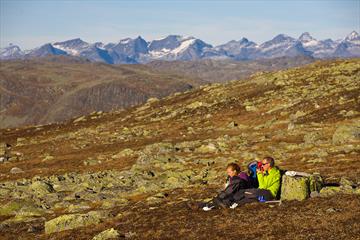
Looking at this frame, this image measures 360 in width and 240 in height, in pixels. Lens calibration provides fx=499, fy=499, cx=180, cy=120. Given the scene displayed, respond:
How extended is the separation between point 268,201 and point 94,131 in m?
85.0

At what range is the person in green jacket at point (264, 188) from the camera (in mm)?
26734

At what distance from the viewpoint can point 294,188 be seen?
26219 mm

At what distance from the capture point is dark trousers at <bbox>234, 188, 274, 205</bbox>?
2675 cm

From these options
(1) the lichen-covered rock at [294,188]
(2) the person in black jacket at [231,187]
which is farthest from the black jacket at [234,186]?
(1) the lichen-covered rock at [294,188]

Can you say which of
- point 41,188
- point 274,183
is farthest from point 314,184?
point 41,188

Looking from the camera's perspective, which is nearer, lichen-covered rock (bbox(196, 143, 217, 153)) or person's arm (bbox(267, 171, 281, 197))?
person's arm (bbox(267, 171, 281, 197))

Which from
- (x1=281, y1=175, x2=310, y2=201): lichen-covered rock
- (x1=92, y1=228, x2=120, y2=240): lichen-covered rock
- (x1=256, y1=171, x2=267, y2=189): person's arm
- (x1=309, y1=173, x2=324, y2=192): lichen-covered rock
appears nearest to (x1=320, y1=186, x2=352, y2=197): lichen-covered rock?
(x1=309, y1=173, x2=324, y2=192): lichen-covered rock

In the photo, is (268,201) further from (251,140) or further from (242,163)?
(251,140)

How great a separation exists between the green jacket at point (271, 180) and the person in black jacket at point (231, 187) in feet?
2.56

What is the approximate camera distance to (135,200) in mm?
36438

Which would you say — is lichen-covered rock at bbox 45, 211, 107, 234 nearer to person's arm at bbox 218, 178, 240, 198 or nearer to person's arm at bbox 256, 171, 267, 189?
person's arm at bbox 218, 178, 240, 198

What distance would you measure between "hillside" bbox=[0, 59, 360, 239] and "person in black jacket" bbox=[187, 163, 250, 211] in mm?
832

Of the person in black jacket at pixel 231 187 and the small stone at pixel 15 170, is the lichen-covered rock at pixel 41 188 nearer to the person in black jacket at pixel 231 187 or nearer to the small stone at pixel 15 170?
the person in black jacket at pixel 231 187

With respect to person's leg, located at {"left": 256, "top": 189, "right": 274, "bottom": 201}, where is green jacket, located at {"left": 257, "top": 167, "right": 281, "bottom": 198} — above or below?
above
